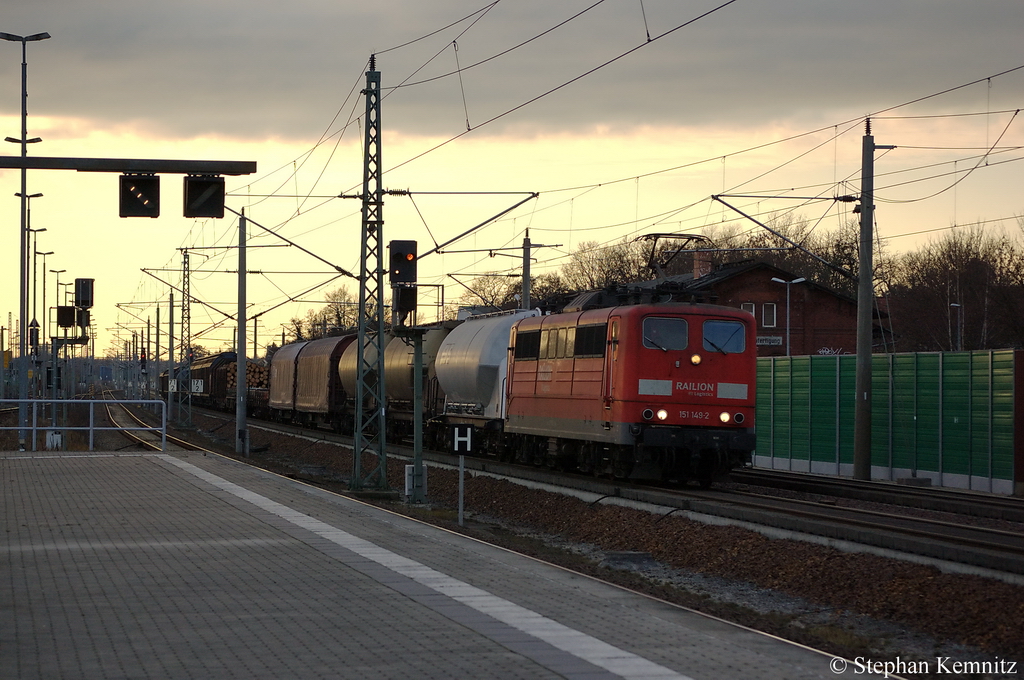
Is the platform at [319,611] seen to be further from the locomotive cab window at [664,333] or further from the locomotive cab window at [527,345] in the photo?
the locomotive cab window at [527,345]

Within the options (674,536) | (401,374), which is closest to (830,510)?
(674,536)

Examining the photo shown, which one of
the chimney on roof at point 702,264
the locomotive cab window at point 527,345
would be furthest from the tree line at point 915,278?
the locomotive cab window at point 527,345

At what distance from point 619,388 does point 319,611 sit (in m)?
12.0

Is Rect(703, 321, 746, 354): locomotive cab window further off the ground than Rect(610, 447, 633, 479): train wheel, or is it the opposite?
Rect(703, 321, 746, 354): locomotive cab window

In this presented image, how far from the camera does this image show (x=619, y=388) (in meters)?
21.1

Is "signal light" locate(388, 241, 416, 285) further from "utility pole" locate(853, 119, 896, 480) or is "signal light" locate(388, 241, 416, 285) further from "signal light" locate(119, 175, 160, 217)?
"utility pole" locate(853, 119, 896, 480)

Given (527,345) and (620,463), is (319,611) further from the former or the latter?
(527,345)

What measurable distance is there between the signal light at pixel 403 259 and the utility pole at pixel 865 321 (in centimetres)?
1009

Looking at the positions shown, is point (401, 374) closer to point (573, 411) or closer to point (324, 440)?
point (324, 440)

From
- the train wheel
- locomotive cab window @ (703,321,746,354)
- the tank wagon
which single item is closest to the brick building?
the tank wagon

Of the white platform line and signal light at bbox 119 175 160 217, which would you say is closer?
the white platform line

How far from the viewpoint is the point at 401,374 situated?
36.7m

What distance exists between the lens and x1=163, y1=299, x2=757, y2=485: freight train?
68.9 feet

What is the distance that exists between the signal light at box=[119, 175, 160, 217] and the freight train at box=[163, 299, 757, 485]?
24.9ft
